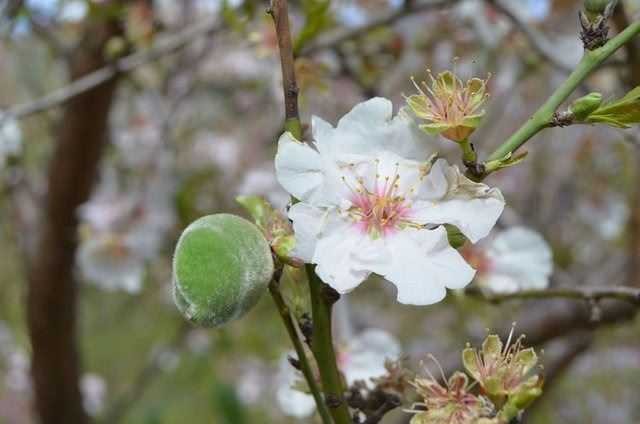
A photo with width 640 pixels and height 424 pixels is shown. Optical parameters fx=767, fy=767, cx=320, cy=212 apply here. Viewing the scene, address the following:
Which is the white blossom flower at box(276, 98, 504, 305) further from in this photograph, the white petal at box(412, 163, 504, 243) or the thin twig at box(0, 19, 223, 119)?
the thin twig at box(0, 19, 223, 119)

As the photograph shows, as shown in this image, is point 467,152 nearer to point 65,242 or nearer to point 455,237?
point 455,237

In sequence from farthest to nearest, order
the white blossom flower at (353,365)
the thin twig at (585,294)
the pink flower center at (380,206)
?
the white blossom flower at (353,365) < the thin twig at (585,294) < the pink flower center at (380,206)

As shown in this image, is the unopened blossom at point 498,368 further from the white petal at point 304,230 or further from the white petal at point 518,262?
the white petal at point 518,262

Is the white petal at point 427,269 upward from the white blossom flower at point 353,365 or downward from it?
upward

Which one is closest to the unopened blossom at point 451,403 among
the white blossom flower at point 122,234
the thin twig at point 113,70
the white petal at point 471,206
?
the white petal at point 471,206

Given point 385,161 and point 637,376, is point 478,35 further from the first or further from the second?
point 637,376
